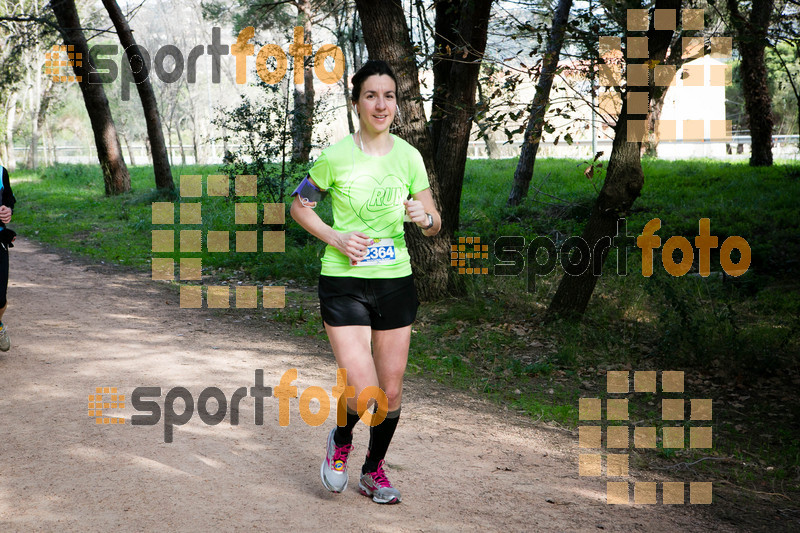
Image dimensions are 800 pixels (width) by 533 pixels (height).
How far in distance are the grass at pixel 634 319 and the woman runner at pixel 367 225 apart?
3.06 m

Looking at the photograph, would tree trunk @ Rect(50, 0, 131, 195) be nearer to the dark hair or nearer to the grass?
the grass

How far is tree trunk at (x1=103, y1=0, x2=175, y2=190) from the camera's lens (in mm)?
18875

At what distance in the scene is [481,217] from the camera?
47.4 feet

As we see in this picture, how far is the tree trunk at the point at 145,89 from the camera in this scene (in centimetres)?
1888

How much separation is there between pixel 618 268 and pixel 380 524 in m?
7.75

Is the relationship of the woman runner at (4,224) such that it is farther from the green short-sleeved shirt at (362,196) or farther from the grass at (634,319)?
the green short-sleeved shirt at (362,196)

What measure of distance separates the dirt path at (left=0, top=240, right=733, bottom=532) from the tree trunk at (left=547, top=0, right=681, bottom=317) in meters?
2.57

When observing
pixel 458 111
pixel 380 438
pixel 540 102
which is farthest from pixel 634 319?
pixel 380 438

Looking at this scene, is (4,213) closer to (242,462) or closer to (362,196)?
(242,462)

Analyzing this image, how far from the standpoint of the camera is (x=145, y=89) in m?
19.2

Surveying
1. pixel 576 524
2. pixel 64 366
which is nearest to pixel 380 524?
pixel 576 524

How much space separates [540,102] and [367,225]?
5.17 meters

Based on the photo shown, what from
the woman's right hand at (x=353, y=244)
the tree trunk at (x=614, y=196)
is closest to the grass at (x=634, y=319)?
the tree trunk at (x=614, y=196)

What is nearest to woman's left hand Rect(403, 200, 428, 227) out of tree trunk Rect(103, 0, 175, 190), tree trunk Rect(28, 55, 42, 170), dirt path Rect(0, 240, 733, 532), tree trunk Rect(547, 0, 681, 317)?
dirt path Rect(0, 240, 733, 532)
